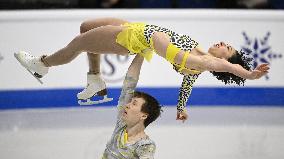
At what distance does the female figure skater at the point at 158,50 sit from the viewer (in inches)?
148

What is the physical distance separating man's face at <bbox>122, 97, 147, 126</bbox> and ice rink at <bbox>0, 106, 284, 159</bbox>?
1.55 metres

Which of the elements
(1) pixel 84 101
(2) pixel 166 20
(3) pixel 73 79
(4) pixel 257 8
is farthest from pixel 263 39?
(1) pixel 84 101

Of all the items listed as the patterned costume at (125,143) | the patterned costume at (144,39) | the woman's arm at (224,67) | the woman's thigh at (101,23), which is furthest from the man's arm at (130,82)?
the woman's thigh at (101,23)

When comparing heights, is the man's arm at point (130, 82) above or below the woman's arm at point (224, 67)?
below

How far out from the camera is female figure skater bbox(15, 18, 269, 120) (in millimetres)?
3748

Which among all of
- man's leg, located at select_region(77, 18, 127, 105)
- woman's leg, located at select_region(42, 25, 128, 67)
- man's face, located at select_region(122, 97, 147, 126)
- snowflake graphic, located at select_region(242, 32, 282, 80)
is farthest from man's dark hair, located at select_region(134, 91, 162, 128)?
snowflake graphic, located at select_region(242, 32, 282, 80)

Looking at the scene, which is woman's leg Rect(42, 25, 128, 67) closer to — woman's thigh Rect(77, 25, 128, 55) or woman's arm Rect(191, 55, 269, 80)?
woman's thigh Rect(77, 25, 128, 55)

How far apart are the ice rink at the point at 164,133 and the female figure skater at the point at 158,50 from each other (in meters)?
1.12

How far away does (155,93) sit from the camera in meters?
6.95

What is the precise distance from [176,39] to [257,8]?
345 centimetres

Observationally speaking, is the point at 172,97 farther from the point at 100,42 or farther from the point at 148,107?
the point at 148,107

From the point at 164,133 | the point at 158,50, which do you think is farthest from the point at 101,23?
the point at 164,133

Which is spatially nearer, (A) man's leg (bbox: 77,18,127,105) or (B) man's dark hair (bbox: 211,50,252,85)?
(B) man's dark hair (bbox: 211,50,252,85)

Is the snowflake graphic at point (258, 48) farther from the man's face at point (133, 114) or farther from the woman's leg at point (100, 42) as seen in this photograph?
the man's face at point (133, 114)
